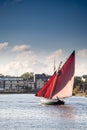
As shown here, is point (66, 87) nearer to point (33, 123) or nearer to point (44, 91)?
point (44, 91)

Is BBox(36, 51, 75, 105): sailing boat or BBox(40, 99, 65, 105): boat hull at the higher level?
BBox(36, 51, 75, 105): sailing boat

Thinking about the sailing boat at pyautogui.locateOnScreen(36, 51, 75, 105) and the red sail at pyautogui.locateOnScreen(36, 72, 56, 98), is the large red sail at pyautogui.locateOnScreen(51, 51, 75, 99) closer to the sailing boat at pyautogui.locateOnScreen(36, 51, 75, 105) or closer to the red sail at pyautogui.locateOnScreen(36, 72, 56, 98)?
the sailing boat at pyautogui.locateOnScreen(36, 51, 75, 105)

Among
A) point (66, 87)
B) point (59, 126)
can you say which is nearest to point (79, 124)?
point (59, 126)

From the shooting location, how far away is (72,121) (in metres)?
84.0

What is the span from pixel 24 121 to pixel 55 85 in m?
41.0

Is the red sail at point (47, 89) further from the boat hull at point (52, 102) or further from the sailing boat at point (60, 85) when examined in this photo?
the boat hull at point (52, 102)

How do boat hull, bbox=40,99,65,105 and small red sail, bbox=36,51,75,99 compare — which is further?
boat hull, bbox=40,99,65,105

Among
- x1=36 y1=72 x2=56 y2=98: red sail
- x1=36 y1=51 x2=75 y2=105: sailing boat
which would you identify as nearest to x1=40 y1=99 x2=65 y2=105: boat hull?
x1=36 y1=51 x2=75 y2=105: sailing boat

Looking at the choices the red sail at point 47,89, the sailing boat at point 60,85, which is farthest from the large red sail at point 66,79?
the red sail at point 47,89

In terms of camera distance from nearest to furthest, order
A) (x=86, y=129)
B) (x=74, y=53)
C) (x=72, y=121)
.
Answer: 1. (x=86, y=129)
2. (x=72, y=121)
3. (x=74, y=53)

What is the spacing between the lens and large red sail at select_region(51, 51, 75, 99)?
120m

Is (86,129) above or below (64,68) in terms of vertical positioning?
below

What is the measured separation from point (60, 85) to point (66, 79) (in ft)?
7.87

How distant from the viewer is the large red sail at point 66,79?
120m
